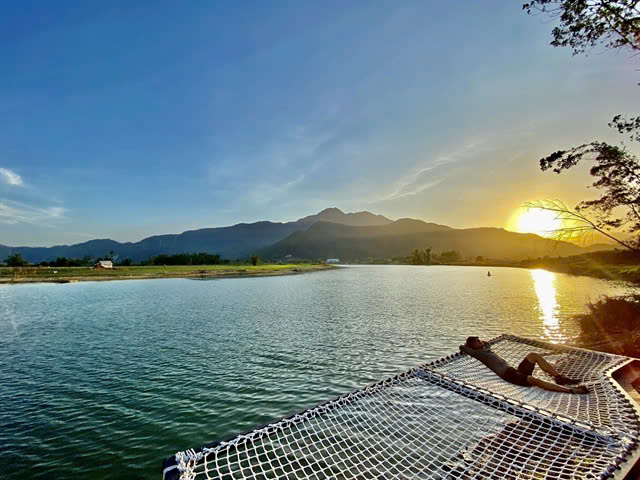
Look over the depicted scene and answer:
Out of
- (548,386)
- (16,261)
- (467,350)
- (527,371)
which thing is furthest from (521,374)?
(16,261)

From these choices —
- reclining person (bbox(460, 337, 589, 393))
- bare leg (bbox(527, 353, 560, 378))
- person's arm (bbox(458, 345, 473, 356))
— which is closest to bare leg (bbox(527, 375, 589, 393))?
reclining person (bbox(460, 337, 589, 393))

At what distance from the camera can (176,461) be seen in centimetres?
441

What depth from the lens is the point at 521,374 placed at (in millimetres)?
9070

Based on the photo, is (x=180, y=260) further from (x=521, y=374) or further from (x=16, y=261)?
(x=521, y=374)

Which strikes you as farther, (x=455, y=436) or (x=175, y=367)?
(x=175, y=367)

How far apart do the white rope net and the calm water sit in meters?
2.12

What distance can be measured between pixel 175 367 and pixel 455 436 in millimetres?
12414

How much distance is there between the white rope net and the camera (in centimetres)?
506

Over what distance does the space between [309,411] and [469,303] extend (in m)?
34.6

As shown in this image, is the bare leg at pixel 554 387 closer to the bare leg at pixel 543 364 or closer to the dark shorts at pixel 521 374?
the dark shorts at pixel 521 374

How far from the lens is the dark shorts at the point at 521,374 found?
894cm

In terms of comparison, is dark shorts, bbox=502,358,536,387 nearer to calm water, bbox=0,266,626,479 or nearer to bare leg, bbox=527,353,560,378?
bare leg, bbox=527,353,560,378

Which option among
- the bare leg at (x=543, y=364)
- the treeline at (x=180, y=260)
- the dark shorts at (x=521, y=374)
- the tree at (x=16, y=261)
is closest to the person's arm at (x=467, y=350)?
the dark shorts at (x=521, y=374)

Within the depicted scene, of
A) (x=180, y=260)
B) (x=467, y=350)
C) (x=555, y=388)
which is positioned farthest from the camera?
(x=180, y=260)
